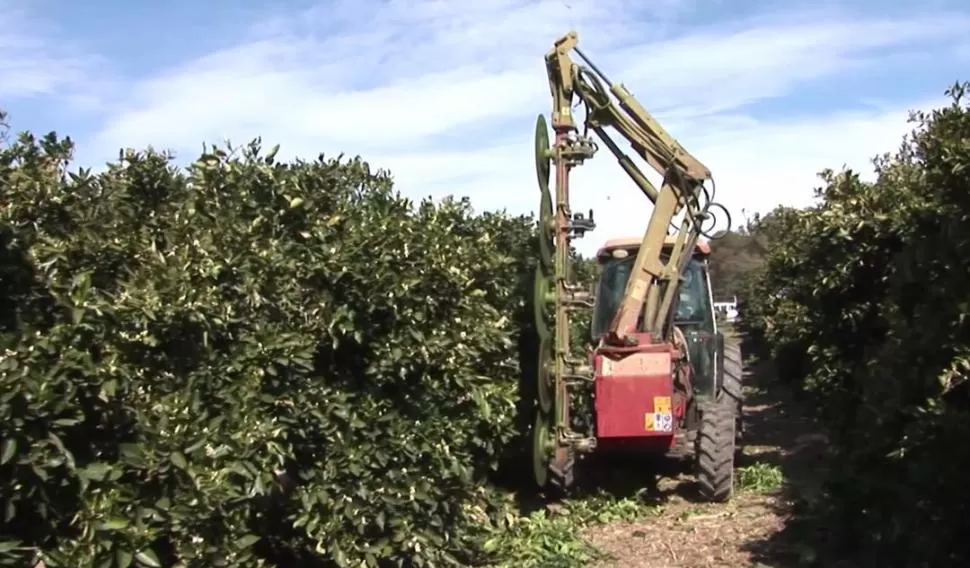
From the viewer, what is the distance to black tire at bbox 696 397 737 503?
28.9 ft

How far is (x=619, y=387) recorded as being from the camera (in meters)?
8.28

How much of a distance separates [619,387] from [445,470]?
2246 mm

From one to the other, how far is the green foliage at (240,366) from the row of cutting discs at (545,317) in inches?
15.3

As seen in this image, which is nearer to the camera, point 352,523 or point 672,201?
→ point 352,523

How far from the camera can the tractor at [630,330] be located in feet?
25.8

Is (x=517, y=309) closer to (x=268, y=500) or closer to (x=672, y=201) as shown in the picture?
(x=672, y=201)

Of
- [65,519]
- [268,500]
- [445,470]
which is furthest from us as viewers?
[445,470]

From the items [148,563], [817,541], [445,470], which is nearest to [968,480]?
[817,541]

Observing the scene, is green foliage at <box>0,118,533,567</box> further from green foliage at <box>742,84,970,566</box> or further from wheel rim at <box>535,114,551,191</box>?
green foliage at <box>742,84,970,566</box>

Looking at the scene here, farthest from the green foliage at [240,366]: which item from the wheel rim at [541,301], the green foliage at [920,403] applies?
the green foliage at [920,403]

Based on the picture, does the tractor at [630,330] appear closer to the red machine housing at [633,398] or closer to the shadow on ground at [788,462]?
the red machine housing at [633,398]

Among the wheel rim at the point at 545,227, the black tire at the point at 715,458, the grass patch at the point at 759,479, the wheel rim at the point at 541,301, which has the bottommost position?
the grass patch at the point at 759,479

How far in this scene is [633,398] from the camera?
Answer: 8.29 metres

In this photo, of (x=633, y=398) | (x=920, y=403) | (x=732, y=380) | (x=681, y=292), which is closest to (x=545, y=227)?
(x=633, y=398)
